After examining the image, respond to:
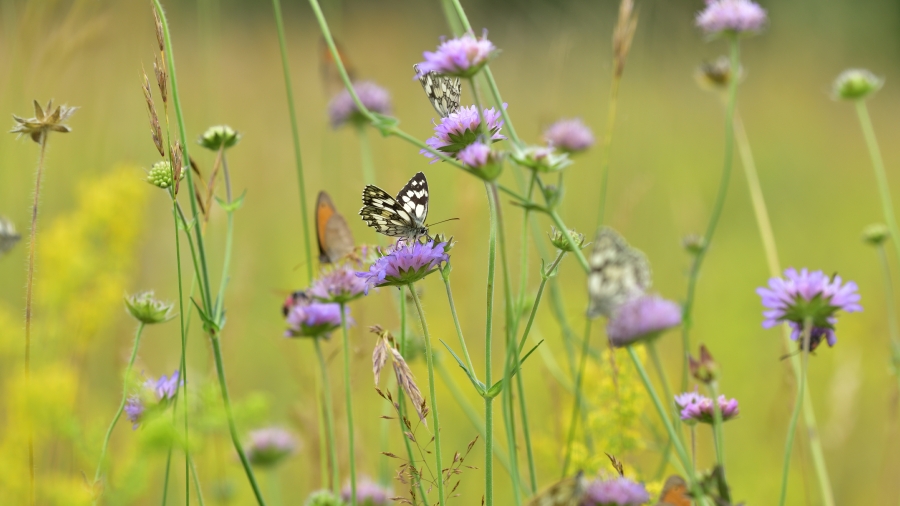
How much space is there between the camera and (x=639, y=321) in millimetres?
1116

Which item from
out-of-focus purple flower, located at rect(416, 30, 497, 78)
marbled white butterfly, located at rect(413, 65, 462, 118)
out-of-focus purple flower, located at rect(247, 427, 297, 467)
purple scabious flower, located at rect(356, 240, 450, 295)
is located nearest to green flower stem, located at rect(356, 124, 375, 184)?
out-of-focus purple flower, located at rect(247, 427, 297, 467)

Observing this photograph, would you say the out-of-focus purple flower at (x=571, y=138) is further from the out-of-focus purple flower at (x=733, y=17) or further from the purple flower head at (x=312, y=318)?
the purple flower head at (x=312, y=318)

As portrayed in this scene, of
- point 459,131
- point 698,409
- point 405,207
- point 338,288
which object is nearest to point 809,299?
point 698,409

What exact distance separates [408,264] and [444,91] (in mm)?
336

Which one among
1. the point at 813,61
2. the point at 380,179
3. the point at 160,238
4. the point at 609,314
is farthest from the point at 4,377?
the point at 813,61

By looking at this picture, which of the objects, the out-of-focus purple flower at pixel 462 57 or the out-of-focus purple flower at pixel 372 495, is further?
the out-of-focus purple flower at pixel 372 495

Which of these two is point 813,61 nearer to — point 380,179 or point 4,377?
point 380,179

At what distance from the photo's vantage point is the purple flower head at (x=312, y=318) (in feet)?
5.26

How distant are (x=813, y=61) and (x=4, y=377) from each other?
27.2 feet

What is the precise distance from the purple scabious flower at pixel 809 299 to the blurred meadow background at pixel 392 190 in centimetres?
61

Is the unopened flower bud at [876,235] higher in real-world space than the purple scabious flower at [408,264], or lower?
higher

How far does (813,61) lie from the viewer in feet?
26.5

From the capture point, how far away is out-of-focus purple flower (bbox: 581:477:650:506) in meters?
0.91

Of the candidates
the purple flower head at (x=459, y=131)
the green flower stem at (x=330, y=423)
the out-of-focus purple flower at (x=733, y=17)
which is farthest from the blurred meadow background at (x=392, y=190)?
the purple flower head at (x=459, y=131)
